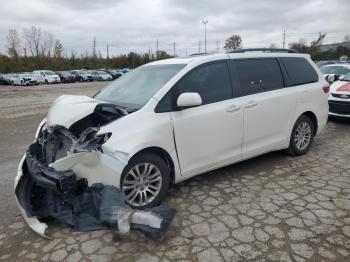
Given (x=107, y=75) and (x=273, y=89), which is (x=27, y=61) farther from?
(x=273, y=89)

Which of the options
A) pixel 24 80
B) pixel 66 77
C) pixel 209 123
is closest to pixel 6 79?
pixel 24 80

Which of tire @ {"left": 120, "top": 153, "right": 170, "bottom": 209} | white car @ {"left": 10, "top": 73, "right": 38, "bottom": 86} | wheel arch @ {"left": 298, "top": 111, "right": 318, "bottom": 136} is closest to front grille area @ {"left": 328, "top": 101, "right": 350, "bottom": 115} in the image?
wheel arch @ {"left": 298, "top": 111, "right": 318, "bottom": 136}

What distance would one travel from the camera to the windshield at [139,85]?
4281 millimetres

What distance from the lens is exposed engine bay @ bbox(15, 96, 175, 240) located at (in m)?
3.30

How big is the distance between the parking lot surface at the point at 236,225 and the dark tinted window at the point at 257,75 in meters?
1.24

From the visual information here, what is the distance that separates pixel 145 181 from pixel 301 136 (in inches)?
125

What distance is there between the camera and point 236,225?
3.59 m

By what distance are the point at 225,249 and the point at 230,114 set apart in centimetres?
189

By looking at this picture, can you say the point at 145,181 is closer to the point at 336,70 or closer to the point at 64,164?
the point at 64,164

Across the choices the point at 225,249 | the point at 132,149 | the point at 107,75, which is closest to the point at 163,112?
the point at 132,149

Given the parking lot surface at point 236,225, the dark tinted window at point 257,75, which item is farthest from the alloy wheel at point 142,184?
the dark tinted window at point 257,75

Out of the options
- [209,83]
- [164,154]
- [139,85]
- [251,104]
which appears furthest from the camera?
[251,104]

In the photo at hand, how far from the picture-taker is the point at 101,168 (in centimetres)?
351

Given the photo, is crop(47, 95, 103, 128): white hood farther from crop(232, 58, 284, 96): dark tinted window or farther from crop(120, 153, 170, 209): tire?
crop(232, 58, 284, 96): dark tinted window
